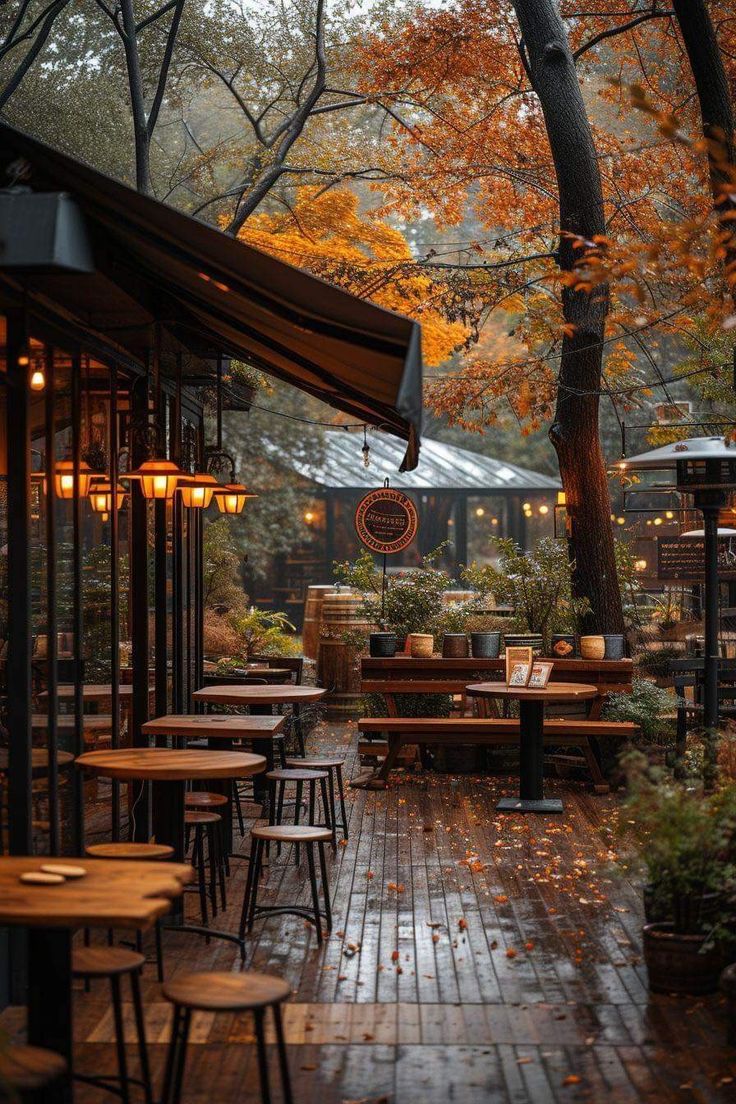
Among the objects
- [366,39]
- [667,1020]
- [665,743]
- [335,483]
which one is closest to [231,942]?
[667,1020]

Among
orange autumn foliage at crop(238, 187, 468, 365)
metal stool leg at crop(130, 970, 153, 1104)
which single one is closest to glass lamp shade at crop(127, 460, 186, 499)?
metal stool leg at crop(130, 970, 153, 1104)

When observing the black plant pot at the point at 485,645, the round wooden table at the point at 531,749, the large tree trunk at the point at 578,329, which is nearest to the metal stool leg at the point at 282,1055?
the round wooden table at the point at 531,749

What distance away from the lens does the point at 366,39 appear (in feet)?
58.1

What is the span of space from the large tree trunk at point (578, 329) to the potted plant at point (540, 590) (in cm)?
19

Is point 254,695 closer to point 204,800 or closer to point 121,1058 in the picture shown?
point 204,800

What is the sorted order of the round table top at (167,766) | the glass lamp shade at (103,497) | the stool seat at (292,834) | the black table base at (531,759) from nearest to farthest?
1. the round table top at (167,766)
2. the stool seat at (292,834)
3. the glass lamp shade at (103,497)
4. the black table base at (531,759)

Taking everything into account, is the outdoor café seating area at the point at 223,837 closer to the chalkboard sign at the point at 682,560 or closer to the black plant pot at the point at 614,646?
the black plant pot at the point at 614,646

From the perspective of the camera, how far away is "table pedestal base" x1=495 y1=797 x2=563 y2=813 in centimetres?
1028

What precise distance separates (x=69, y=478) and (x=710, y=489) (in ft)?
12.6

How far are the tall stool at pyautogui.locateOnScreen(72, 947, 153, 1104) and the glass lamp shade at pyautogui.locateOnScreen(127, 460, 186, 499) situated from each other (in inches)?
111

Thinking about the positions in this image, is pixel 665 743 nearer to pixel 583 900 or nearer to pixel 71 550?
pixel 583 900

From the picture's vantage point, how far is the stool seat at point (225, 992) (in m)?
3.76

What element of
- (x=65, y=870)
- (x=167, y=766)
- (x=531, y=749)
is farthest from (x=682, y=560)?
(x=65, y=870)

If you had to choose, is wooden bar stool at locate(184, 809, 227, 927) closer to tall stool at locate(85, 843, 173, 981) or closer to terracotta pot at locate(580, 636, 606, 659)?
tall stool at locate(85, 843, 173, 981)
